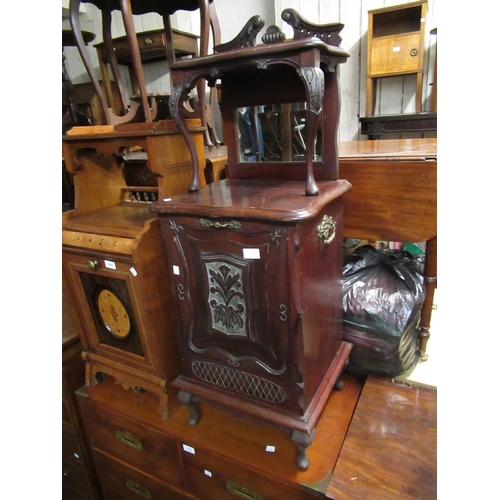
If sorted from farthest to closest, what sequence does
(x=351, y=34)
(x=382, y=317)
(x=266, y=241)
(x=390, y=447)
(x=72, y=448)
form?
1. (x=351, y=34)
2. (x=72, y=448)
3. (x=382, y=317)
4. (x=390, y=447)
5. (x=266, y=241)

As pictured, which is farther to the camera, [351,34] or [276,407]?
[351,34]

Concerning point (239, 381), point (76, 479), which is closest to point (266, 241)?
point (239, 381)

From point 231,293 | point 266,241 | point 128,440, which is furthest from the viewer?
point 128,440

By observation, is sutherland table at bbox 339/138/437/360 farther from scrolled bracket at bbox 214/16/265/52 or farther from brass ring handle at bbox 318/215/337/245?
scrolled bracket at bbox 214/16/265/52

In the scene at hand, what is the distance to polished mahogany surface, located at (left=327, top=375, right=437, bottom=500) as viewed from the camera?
1028 millimetres

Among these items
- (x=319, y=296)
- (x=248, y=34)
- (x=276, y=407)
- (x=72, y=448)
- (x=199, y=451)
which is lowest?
(x=72, y=448)

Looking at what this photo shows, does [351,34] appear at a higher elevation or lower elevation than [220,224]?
higher

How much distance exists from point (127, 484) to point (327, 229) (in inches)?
52.6

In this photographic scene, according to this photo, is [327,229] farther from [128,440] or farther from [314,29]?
[128,440]

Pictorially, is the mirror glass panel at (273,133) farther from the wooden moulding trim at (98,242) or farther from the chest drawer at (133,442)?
the chest drawer at (133,442)

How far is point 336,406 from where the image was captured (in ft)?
4.39

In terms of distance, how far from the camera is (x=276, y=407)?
108 cm

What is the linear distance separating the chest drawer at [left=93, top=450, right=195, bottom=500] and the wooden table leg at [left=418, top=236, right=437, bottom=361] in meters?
1.03

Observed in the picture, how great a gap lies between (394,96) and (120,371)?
264 centimetres
